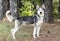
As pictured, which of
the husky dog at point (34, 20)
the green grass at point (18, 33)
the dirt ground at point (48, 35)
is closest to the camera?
the husky dog at point (34, 20)

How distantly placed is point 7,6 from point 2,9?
0.67 m

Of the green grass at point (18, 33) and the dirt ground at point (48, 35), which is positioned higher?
the green grass at point (18, 33)

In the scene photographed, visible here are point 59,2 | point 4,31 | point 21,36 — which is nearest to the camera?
point 21,36

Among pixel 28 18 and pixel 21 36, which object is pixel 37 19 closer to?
pixel 28 18

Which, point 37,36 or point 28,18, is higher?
point 28,18

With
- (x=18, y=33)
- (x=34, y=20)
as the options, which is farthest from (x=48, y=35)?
(x=18, y=33)

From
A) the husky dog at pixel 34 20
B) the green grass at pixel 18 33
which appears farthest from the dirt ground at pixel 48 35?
the green grass at pixel 18 33

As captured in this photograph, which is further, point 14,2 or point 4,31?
point 14,2

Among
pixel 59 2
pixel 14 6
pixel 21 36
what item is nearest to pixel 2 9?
pixel 14 6

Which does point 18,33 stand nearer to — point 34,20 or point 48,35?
point 34,20

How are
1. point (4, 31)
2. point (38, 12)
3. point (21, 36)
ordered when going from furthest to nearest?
point (4, 31) → point (21, 36) → point (38, 12)

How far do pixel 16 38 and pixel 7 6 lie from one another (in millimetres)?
6437

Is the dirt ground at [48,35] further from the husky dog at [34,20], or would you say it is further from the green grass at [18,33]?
the green grass at [18,33]

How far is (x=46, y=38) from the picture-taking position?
9.20m
